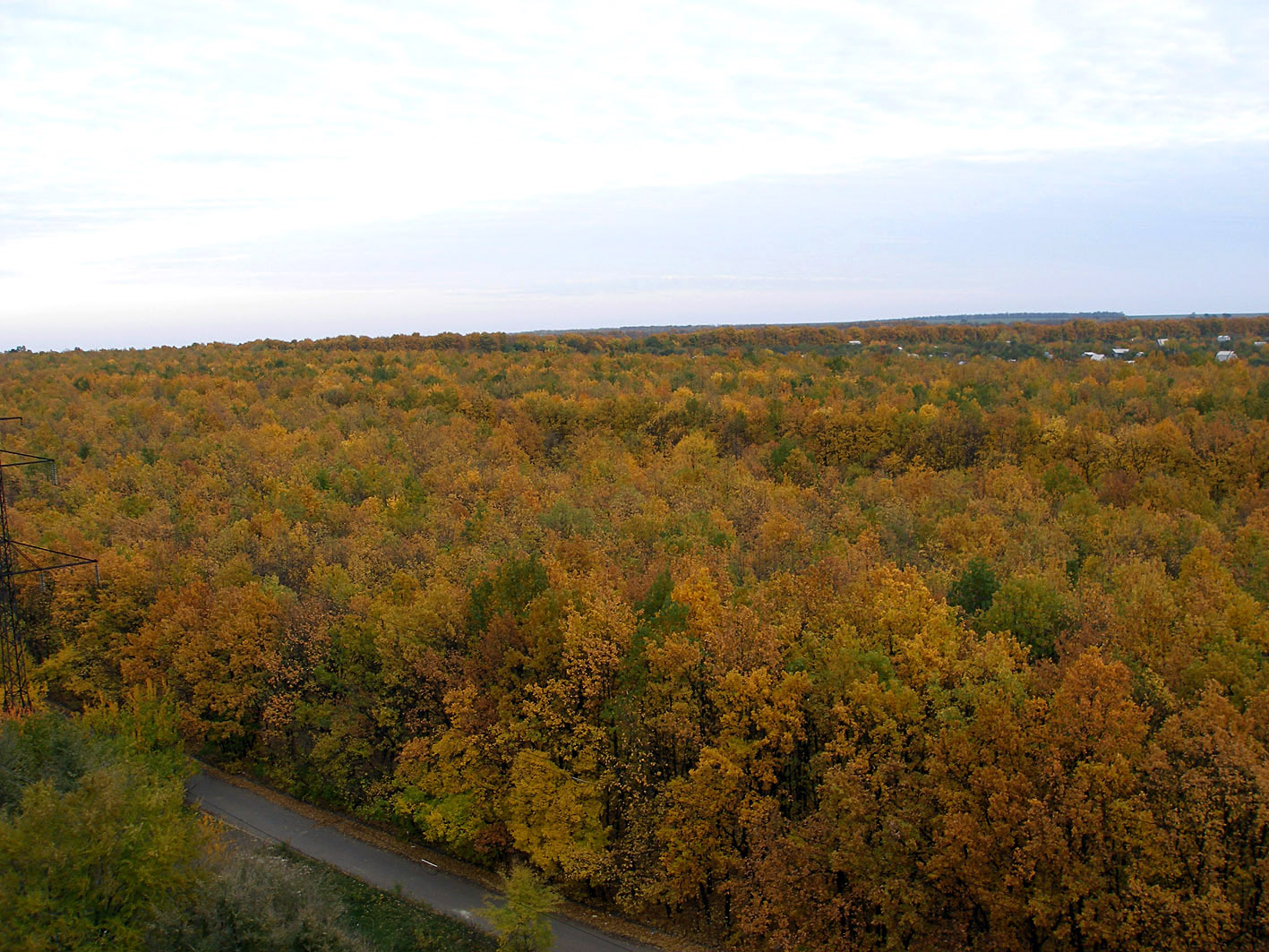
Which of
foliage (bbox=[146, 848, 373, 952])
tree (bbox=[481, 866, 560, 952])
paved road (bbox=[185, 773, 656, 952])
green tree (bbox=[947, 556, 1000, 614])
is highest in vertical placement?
green tree (bbox=[947, 556, 1000, 614])

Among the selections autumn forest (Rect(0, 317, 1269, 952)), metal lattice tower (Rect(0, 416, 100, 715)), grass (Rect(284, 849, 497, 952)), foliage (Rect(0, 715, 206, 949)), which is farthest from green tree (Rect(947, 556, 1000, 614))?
metal lattice tower (Rect(0, 416, 100, 715))

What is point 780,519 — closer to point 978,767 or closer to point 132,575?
point 978,767

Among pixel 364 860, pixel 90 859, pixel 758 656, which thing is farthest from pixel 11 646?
pixel 758 656

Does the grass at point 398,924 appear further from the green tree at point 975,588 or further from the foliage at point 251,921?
the green tree at point 975,588

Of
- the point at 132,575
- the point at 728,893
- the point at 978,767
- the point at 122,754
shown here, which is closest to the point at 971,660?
the point at 978,767

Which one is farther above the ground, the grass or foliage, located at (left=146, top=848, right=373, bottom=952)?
foliage, located at (left=146, top=848, right=373, bottom=952)

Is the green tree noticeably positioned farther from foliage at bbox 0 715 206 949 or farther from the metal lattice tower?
the metal lattice tower

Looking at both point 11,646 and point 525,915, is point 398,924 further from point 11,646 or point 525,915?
point 11,646
